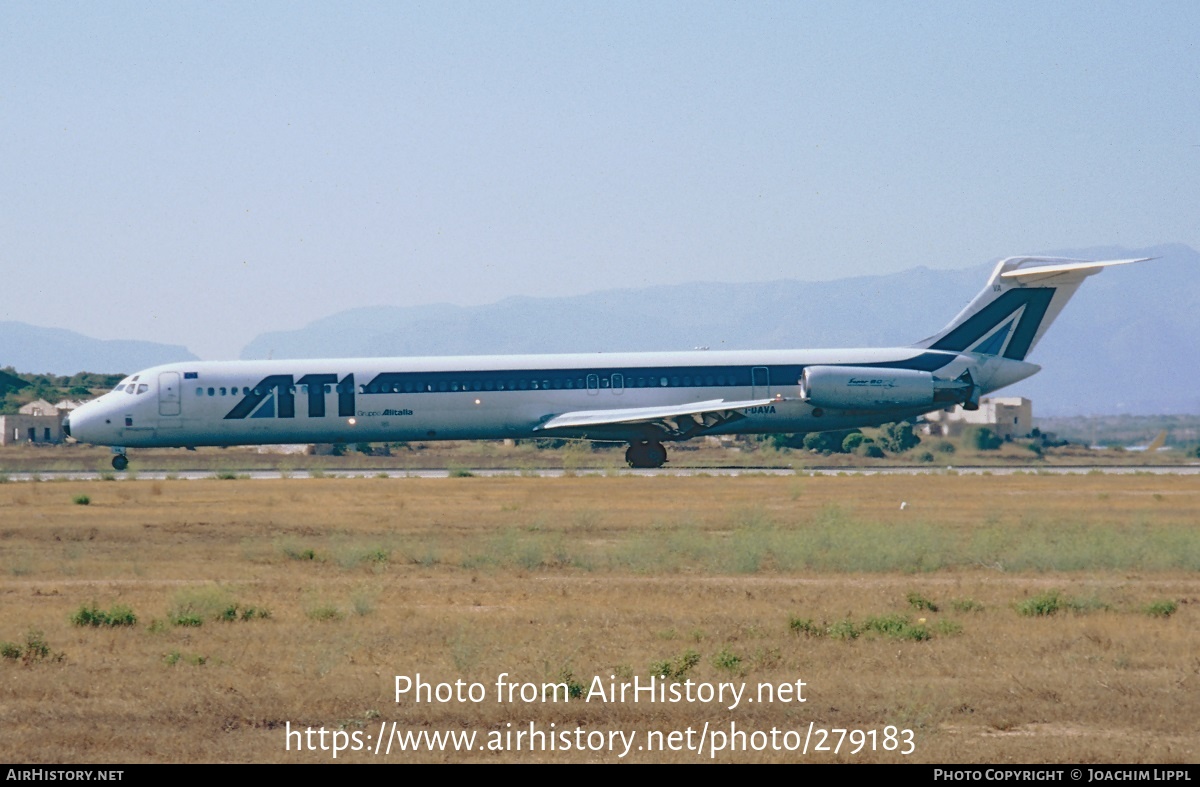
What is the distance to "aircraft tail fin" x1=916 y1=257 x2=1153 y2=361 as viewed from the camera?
44.7 metres

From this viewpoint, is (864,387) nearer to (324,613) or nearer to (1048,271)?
(1048,271)

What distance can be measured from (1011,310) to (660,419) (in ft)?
38.5

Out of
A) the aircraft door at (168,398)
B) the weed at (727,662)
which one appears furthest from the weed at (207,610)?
the aircraft door at (168,398)

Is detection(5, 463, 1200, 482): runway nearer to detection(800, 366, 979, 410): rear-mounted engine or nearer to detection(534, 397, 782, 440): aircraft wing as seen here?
detection(534, 397, 782, 440): aircraft wing

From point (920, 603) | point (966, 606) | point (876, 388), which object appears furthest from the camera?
point (876, 388)

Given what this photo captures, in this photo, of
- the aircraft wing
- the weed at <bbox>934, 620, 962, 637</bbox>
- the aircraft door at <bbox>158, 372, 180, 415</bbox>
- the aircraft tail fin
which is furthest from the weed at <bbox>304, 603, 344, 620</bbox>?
the aircraft tail fin

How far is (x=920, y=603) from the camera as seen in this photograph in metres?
16.4

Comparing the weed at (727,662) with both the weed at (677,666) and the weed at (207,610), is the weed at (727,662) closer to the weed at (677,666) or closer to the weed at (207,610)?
the weed at (677,666)

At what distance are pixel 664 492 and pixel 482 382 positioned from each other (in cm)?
1014

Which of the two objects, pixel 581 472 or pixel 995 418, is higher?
pixel 995 418

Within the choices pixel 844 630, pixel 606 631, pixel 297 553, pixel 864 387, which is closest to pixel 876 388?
pixel 864 387

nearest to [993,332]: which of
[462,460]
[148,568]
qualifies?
[462,460]

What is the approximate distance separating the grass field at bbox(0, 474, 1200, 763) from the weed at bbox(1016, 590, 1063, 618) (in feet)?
0.17
